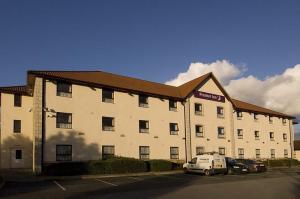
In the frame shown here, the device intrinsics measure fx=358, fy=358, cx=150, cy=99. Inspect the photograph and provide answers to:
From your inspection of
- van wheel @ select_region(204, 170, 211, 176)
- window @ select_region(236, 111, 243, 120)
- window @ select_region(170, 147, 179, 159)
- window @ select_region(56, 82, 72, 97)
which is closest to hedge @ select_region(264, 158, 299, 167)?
window @ select_region(236, 111, 243, 120)

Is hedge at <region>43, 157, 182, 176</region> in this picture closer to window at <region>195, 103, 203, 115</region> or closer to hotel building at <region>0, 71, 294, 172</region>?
hotel building at <region>0, 71, 294, 172</region>

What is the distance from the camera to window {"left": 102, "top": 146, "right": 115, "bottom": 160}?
30547 millimetres

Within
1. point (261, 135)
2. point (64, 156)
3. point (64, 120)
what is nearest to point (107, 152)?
point (64, 156)

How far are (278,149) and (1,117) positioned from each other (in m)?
36.0

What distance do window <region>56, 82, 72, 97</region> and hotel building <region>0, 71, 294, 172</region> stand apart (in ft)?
0.18

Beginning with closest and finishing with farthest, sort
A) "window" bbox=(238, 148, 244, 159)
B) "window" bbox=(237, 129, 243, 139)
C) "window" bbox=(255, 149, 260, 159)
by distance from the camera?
"window" bbox=(238, 148, 244, 159), "window" bbox=(237, 129, 243, 139), "window" bbox=(255, 149, 260, 159)

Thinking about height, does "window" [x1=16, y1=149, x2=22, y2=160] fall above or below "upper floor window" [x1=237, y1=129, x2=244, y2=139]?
below

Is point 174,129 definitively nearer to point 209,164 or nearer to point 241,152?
point 209,164

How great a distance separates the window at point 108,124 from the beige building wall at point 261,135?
18.0 meters

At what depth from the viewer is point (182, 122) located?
3709cm

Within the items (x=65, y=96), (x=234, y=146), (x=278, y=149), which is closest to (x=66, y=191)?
(x=65, y=96)

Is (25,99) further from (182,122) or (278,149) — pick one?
(278,149)

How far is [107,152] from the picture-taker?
30875 mm

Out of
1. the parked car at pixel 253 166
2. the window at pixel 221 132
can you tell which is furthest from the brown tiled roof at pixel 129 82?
the parked car at pixel 253 166
